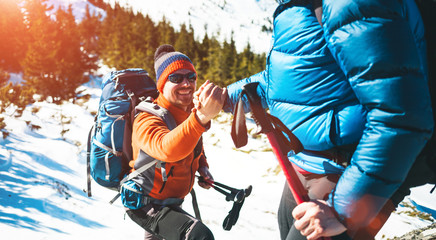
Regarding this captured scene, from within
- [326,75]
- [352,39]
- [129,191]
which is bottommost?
[129,191]

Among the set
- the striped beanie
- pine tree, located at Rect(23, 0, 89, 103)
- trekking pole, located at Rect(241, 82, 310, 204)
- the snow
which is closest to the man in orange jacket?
the striped beanie

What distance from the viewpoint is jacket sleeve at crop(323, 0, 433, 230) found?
945 mm

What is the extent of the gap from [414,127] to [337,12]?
525mm

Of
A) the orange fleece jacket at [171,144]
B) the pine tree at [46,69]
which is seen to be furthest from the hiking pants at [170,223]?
the pine tree at [46,69]

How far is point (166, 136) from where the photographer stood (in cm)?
179

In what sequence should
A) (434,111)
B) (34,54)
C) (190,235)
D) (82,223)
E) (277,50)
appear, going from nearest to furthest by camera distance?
(434,111) < (277,50) < (190,235) < (82,223) < (34,54)

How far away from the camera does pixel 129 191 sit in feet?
7.31

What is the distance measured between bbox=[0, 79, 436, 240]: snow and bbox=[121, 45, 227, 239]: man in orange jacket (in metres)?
1.49

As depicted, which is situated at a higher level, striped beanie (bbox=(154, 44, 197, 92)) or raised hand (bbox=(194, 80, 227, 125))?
striped beanie (bbox=(154, 44, 197, 92))

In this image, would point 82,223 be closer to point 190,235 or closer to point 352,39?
point 190,235

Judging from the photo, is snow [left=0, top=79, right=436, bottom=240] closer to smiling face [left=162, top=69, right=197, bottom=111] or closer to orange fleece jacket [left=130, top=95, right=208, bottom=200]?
orange fleece jacket [left=130, top=95, right=208, bottom=200]

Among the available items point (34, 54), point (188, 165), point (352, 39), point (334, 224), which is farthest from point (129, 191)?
point (34, 54)

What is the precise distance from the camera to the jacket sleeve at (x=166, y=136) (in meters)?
1.68

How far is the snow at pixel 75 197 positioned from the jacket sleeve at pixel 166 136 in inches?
80.2
